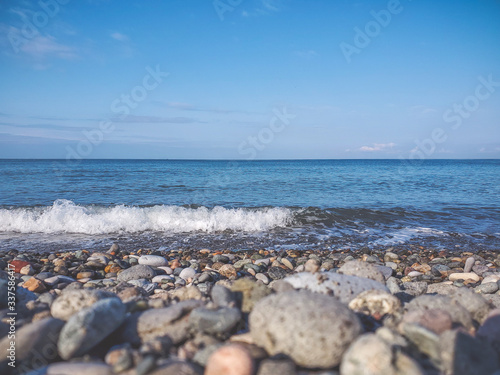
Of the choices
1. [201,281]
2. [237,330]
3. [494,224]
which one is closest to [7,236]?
[201,281]

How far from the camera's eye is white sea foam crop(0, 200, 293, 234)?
34.3 ft

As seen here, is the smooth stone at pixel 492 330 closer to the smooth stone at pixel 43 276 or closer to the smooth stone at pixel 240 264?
the smooth stone at pixel 240 264

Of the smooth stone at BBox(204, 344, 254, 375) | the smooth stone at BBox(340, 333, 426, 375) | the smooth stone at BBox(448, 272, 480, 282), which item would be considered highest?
the smooth stone at BBox(340, 333, 426, 375)

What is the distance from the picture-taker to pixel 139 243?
9.14m

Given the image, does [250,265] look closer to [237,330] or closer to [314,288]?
[314,288]

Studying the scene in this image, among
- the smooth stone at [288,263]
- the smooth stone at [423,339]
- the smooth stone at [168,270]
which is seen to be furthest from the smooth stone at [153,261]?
the smooth stone at [423,339]

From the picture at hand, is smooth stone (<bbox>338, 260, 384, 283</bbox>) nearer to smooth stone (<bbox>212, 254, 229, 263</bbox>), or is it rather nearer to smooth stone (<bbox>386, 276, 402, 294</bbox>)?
smooth stone (<bbox>386, 276, 402, 294</bbox>)

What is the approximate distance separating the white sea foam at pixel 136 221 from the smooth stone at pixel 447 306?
7.48 meters

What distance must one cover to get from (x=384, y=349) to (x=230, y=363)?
98 centimetres

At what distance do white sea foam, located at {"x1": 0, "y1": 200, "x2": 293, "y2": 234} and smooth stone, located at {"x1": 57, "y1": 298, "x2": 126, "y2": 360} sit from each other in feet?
25.4

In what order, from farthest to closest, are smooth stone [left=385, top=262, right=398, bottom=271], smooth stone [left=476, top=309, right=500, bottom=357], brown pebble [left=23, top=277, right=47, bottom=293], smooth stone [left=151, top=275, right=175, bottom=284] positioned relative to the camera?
→ smooth stone [left=385, top=262, right=398, bottom=271] → smooth stone [left=151, top=275, right=175, bottom=284] → brown pebble [left=23, top=277, right=47, bottom=293] → smooth stone [left=476, top=309, right=500, bottom=357]

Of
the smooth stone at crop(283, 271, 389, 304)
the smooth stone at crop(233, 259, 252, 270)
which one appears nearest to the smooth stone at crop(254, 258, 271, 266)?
the smooth stone at crop(233, 259, 252, 270)

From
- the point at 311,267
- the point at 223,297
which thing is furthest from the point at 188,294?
the point at 311,267

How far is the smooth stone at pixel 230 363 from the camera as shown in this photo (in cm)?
214
